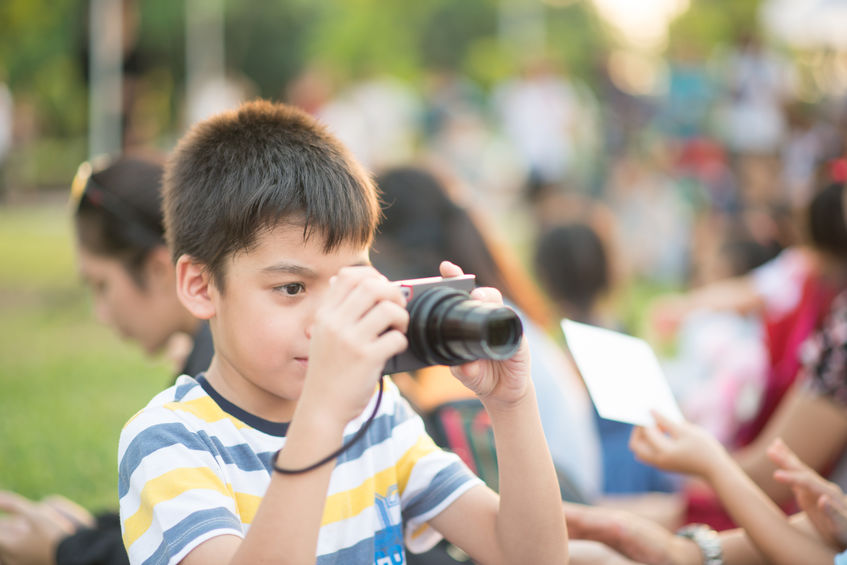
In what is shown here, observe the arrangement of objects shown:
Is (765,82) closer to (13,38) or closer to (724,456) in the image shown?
(13,38)

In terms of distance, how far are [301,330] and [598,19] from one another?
47332 millimetres

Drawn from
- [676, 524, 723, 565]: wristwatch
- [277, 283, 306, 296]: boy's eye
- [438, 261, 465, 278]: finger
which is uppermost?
[438, 261, 465, 278]: finger

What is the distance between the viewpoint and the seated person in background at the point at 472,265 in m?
2.74

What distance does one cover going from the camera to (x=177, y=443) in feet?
4.36

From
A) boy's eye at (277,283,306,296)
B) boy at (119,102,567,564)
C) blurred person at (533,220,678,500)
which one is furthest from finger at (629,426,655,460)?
blurred person at (533,220,678,500)

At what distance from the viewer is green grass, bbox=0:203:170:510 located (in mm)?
3232

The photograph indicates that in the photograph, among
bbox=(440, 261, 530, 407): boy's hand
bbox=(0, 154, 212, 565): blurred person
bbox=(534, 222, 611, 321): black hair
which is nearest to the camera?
bbox=(440, 261, 530, 407): boy's hand

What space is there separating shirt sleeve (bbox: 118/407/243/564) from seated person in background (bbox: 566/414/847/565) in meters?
0.89

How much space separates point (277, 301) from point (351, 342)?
291 millimetres

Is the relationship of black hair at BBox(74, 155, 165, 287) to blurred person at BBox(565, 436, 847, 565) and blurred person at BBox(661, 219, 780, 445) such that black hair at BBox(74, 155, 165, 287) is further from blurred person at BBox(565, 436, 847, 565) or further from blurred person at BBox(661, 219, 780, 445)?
blurred person at BBox(661, 219, 780, 445)

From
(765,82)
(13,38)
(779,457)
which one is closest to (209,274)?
(779,457)

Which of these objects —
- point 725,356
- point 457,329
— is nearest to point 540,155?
point 725,356

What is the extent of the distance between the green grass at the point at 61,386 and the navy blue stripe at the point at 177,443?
1.88 meters

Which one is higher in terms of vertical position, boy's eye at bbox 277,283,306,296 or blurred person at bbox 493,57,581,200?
blurred person at bbox 493,57,581,200
